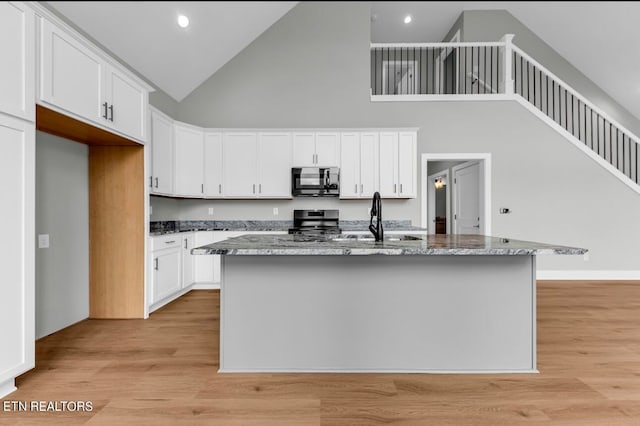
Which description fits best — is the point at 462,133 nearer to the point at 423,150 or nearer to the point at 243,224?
the point at 423,150

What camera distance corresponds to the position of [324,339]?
2502 mm

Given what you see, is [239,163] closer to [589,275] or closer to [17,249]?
[17,249]

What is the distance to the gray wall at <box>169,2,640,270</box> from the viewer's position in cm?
570

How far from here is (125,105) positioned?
3.48m

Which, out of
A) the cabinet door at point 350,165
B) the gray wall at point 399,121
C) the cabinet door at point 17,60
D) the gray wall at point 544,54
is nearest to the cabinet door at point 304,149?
the cabinet door at point 350,165

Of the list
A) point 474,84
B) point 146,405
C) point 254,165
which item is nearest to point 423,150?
point 474,84

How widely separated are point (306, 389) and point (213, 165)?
151 inches

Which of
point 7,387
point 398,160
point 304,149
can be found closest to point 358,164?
point 398,160

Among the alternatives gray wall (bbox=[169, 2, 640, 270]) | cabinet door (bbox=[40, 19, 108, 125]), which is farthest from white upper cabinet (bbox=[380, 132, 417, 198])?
cabinet door (bbox=[40, 19, 108, 125])

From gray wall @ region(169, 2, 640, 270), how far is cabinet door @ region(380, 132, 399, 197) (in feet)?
1.69

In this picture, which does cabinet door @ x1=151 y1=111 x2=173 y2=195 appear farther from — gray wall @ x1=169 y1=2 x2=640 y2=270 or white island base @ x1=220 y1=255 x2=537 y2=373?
white island base @ x1=220 y1=255 x2=537 y2=373

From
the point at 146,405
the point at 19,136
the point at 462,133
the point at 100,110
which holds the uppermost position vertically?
the point at 462,133

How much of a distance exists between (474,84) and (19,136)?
269 inches

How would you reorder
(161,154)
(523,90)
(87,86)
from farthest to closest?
(523,90)
(161,154)
(87,86)
